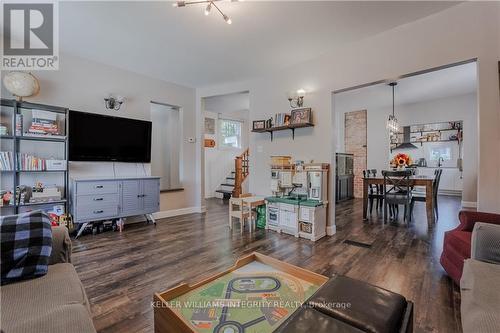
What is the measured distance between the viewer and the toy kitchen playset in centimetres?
319

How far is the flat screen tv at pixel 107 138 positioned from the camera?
10.8 feet

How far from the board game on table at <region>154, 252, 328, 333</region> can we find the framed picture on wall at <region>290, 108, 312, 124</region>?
244 cm

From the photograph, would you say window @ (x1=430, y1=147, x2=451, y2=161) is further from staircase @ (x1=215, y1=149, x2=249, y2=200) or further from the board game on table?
the board game on table

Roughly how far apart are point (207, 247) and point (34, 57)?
3.51 meters

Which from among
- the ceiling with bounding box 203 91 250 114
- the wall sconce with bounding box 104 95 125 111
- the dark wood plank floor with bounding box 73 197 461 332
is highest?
the ceiling with bounding box 203 91 250 114

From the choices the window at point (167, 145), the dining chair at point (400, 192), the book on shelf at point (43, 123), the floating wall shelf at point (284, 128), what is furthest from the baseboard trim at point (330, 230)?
the book on shelf at point (43, 123)

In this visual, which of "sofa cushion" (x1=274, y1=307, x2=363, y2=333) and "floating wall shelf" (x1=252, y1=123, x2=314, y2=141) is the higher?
"floating wall shelf" (x1=252, y1=123, x2=314, y2=141)

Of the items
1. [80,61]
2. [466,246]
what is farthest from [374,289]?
[80,61]

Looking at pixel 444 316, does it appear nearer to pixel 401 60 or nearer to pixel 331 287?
pixel 331 287

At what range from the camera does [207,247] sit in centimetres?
285

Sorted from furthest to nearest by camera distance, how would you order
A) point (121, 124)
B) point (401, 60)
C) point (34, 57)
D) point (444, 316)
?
point (121, 124) < point (34, 57) < point (401, 60) < point (444, 316)

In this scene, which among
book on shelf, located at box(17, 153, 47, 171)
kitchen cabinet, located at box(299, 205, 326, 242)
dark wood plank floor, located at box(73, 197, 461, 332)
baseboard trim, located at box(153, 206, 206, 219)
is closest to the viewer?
dark wood plank floor, located at box(73, 197, 461, 332)

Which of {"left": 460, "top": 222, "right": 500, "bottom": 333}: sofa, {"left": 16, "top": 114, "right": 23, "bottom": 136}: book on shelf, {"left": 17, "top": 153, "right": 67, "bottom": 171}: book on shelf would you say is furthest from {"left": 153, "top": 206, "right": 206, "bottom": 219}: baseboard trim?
{"left": 460, "top": 222, "right": 500, "bottom": 333}: sofa

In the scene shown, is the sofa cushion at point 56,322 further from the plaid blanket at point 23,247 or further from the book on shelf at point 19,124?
the book on shelf at point 19,124
